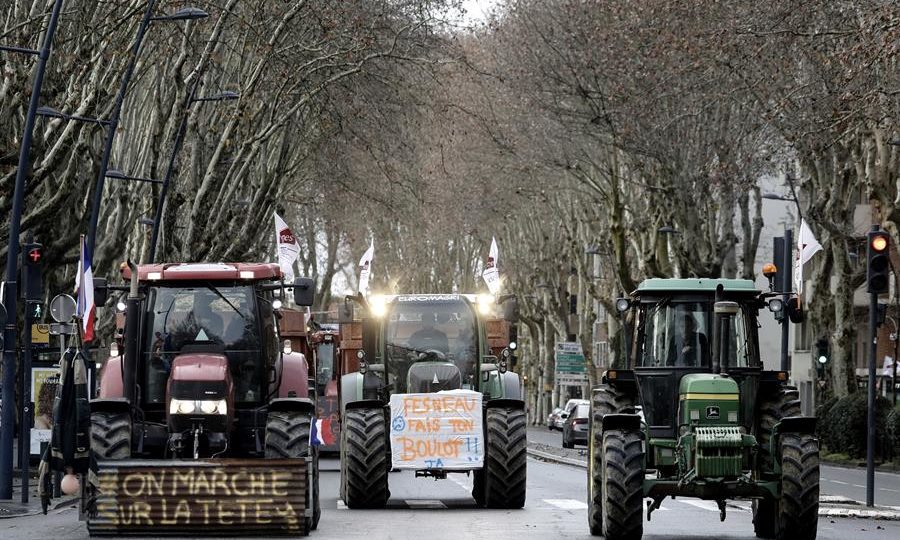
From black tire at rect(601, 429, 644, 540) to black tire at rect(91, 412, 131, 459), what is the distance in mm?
4800

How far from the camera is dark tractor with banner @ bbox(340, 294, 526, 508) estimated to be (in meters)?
21.4

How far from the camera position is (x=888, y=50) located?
25.8 m

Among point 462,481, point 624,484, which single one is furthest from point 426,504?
point 462,481

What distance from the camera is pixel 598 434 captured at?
17734mm

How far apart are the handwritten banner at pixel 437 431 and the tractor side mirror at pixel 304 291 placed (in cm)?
368

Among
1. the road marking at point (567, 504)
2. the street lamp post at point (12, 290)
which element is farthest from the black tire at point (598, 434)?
the street lamp post at point (12, 290)

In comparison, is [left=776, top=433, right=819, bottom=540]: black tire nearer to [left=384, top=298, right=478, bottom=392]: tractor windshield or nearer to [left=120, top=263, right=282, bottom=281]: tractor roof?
[left=120, top=263, right=282, bottom=281]: tractor roof

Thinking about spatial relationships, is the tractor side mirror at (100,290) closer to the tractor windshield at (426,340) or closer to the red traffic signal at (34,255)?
the tractor windshield at (426,340)

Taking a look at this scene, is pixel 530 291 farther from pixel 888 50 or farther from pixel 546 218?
pixel 888 50

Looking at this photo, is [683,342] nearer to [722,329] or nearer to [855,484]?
[722,329]

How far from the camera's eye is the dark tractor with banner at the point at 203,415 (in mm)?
17250

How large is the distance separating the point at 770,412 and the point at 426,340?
7.07m

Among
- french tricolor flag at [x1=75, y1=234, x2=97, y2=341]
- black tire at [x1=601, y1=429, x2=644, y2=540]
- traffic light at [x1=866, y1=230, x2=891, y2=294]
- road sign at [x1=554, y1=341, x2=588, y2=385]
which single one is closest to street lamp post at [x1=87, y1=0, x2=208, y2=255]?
french tricolor flag at [x1=75, y1=234, x2=97, y2=341]

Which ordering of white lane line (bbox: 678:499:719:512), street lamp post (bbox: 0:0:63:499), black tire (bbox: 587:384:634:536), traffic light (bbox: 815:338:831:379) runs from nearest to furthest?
black tire (bbox: 587:384:634:536) → white lane line (bbox: 678:499:719:512) → street lamp post (bbox: 0:0:63:499) → traffic light (bbox: 815:338:831:379)
